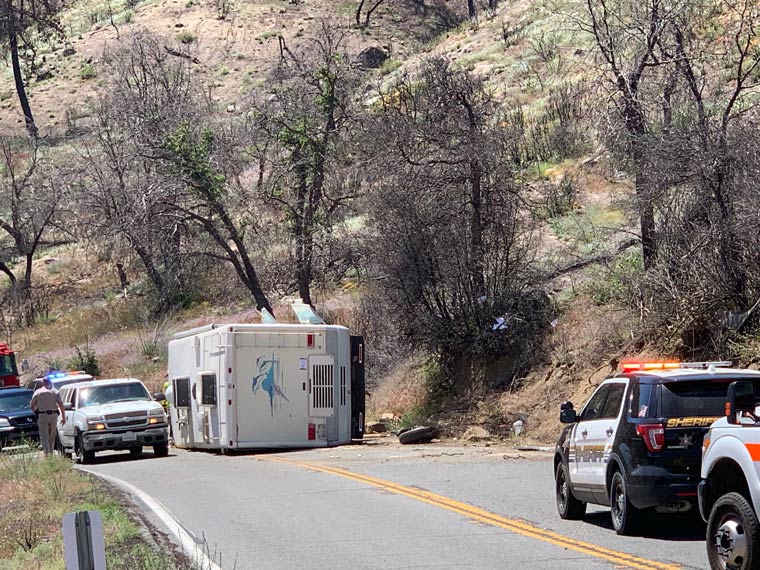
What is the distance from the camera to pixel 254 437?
23203 mm

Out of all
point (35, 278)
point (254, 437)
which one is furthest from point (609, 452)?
point (35, 278)

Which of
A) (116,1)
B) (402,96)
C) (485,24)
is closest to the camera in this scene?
(402,96)

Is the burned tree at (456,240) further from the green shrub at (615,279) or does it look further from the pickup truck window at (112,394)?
the pickup truck window at (112,394)

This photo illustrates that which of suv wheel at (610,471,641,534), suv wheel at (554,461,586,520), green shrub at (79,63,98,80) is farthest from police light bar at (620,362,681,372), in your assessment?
green shrub at (79,63,98,80)

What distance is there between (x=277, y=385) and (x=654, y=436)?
44.6 ft

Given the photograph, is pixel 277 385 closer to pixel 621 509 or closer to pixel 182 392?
pixel 182 392

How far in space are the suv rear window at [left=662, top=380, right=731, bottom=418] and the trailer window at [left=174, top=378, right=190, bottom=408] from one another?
16373mm

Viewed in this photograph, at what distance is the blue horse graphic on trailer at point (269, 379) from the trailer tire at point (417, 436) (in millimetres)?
2630

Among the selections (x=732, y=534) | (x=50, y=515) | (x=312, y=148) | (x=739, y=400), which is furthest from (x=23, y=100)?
(x=732, y=534)

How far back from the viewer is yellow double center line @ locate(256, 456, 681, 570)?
959cm

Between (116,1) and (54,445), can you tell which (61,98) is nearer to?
(116,1)

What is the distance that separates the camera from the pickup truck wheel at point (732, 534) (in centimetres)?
781

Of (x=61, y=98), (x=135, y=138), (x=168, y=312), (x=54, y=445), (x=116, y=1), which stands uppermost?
(x=116, y=1)

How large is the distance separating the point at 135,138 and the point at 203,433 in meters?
13.3
